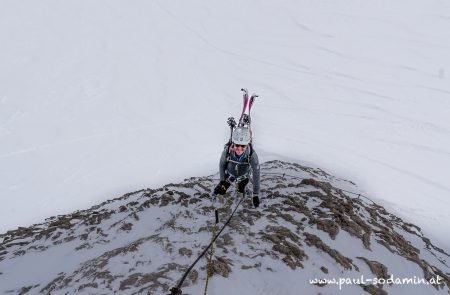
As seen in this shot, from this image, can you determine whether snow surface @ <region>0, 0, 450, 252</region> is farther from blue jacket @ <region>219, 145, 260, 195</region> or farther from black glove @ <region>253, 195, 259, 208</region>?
blue jacket @ <region>219, 145, 260, 195</region>

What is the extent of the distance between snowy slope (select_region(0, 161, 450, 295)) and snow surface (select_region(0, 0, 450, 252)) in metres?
4.59

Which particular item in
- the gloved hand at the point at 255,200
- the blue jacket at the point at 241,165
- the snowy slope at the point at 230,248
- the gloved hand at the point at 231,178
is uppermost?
the blue jacket at the point at 241,165

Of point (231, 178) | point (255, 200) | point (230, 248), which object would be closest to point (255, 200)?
point (255, 200)

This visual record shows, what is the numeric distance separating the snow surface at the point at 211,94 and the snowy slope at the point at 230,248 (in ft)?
15.1

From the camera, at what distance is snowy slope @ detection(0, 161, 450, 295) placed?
19.6 ft

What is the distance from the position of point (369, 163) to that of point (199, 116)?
9.09 metres

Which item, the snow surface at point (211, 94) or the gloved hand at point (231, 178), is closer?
the gloved hand at point (231, 178)

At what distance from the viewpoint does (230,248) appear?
6.71 metres

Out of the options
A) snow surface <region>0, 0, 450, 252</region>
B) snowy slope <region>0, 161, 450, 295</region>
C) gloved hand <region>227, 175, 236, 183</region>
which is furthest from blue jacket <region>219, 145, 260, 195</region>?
snow surface <region>0, 0, 450, 252</region>

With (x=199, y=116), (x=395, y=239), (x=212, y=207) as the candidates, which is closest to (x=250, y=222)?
(x=212, y=207)

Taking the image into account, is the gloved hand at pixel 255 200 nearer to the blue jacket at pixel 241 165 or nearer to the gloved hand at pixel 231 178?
the blue jacket at pixel 241 165

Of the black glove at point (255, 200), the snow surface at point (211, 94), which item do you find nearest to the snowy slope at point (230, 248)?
the black glove at point (255, 200)

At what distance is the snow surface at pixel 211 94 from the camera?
14.9m

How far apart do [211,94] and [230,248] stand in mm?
15456
